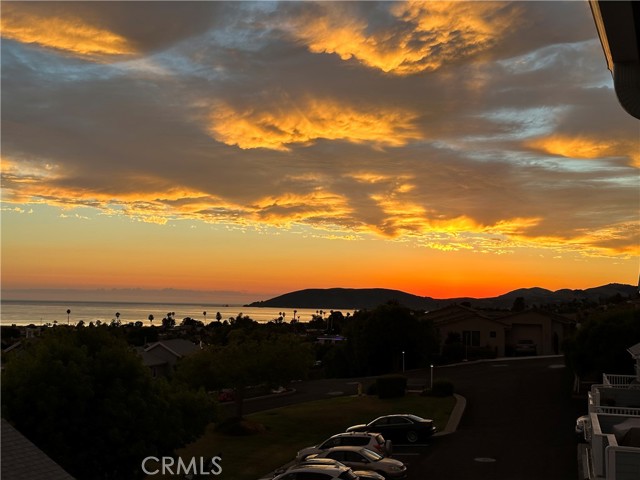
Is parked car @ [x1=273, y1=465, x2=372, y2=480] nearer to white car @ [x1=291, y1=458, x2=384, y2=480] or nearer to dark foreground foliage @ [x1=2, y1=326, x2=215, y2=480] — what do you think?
white car @ [x1=291, y1=458, x2=384, y2=480]

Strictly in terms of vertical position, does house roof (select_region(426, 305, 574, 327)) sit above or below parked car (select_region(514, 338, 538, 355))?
above

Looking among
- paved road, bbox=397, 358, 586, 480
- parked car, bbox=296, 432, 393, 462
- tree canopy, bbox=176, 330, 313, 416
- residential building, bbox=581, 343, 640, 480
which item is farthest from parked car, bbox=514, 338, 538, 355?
parked car, bbox=296, 432, 393, 462

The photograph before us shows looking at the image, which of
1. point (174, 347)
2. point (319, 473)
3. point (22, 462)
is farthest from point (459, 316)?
point (22, 462)

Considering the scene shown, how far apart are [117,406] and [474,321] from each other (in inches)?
2500

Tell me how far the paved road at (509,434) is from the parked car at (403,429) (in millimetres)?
858

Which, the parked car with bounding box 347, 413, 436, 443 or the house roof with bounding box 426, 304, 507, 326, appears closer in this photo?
the parked car with bounding box 347, 413, 436, 443

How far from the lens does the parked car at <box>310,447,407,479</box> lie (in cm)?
2612

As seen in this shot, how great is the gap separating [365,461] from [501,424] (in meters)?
15.7

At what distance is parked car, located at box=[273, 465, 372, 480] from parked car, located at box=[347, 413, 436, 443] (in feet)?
38.0

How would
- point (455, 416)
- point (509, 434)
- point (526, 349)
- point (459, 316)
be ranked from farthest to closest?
point (459, 316) → point (526, 349) → point (455, 416) → point (509, 434)

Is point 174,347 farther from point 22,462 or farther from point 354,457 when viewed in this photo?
point 22,462

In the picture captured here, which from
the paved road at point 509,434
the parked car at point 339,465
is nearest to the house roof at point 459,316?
the paved road at point 509,434

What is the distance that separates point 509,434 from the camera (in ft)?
118

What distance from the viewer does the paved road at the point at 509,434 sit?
28.2 meters
